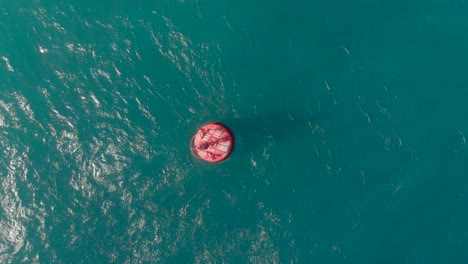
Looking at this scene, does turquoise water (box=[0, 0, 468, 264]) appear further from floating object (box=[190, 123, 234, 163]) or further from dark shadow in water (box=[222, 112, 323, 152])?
floating object (box=[190, 123, 234, 163])

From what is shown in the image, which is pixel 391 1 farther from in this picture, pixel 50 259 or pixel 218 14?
pixel 50 259

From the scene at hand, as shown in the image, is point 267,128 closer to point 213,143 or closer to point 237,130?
point 237,130

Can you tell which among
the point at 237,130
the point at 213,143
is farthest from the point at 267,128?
the point at 213,143

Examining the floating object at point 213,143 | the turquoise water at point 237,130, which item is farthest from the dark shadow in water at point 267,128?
the floating object at point 213,143

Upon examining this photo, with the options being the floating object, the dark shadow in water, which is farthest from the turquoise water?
the floating object

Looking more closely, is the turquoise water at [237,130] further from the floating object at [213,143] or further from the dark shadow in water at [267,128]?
the floating object at [213,143]

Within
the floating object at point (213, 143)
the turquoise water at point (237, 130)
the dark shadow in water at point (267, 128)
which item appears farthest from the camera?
the dark shadow in water at point (267, 128)
